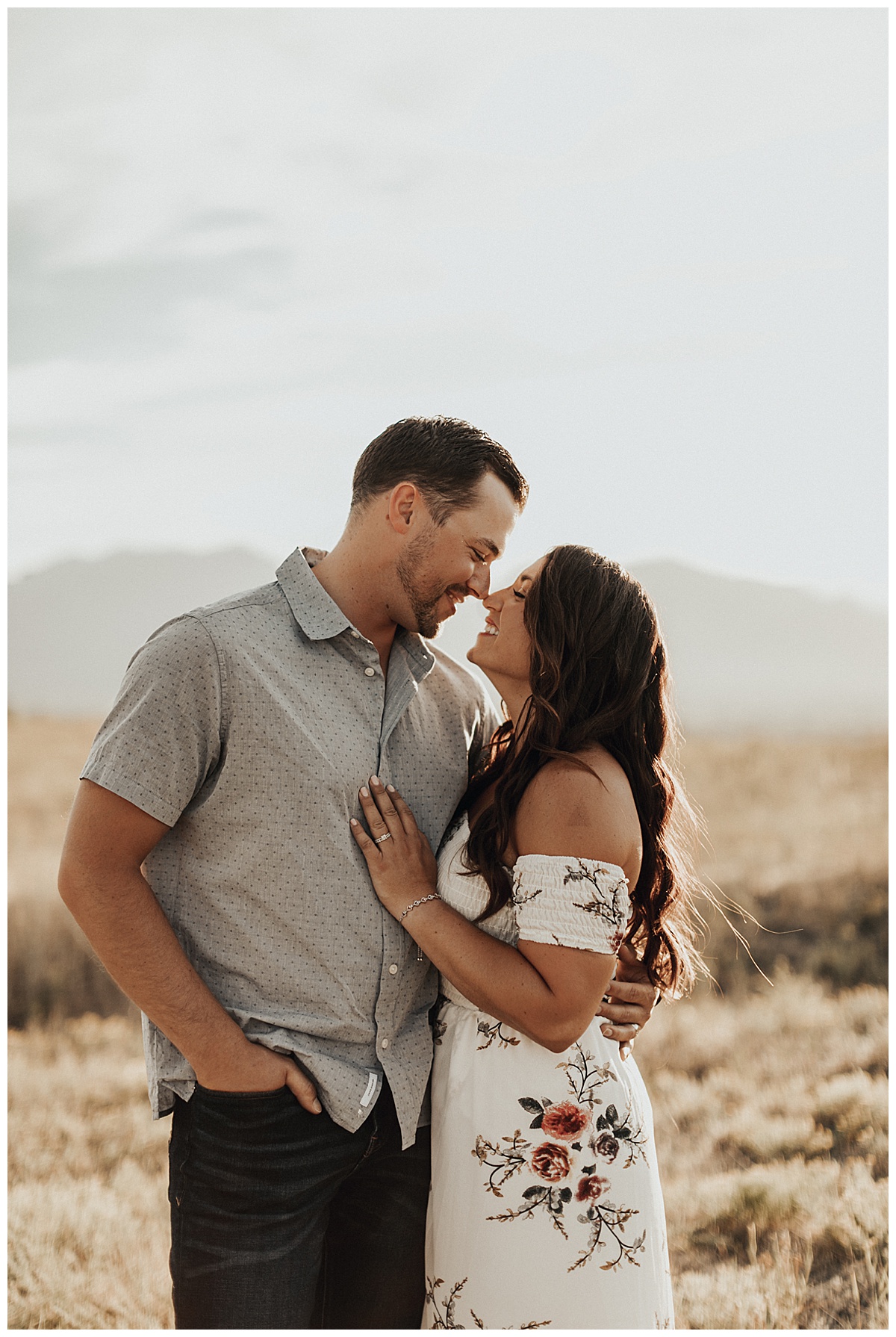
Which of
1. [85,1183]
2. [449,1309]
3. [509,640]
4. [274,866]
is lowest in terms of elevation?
[85,1183]

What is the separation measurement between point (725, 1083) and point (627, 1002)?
4.13 m

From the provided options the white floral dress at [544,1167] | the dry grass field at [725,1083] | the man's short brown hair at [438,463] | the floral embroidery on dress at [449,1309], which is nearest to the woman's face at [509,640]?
the man's short brown hair at [438,463]

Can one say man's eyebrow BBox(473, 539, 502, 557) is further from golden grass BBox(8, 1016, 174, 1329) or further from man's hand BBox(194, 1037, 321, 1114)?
golden grass BBox(8, 1016, 174, 1329)

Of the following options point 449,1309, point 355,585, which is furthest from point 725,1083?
point 355,585

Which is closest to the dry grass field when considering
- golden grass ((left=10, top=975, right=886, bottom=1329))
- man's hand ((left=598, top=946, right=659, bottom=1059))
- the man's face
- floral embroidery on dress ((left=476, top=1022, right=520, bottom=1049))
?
golden grass ((left=10, top=975, right=886, bottom=1329))

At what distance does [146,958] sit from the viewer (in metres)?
1.99

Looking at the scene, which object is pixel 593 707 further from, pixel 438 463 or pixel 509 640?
pixel 438 463

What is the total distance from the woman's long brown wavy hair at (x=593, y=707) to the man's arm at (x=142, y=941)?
591 millimetres

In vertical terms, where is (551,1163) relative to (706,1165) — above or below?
above

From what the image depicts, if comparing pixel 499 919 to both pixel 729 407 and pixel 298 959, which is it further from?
pixel 729 407

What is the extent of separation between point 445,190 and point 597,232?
148 centimetres

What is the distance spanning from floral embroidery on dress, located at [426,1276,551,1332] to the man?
0.07 meters

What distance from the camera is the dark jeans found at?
2.02 m

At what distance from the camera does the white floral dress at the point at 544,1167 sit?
2078 mm
